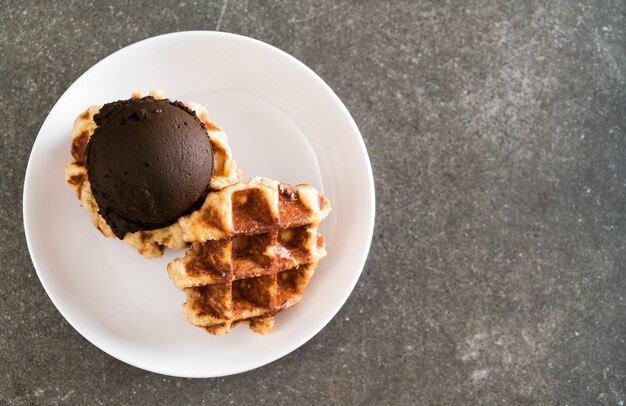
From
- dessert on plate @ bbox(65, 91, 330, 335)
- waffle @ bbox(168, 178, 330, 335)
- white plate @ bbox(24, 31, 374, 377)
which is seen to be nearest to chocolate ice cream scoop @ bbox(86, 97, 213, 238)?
dessert on plate @ bbox(65, 91, 330, 335)

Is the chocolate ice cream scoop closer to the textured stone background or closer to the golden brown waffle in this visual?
the golden brown waffle

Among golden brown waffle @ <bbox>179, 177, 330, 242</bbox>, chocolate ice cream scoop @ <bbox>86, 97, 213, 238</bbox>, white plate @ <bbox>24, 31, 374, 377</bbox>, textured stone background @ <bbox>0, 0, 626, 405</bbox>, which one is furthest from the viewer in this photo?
textured stone background @ <bbox>0, 0, 626, 405</bbox>

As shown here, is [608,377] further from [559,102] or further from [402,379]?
[559,102]

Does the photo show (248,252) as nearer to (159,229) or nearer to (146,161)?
(159,229)

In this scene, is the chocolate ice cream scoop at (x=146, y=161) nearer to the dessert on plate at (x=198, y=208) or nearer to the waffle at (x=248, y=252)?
the dessert on plate at (x=198, y=208)

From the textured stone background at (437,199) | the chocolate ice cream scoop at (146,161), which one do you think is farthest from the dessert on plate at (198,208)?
the textured stone background at (437,199)

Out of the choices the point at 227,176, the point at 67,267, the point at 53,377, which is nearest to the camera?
the point at 227,176

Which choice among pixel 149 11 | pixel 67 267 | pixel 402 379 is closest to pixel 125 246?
pixel 67 267
